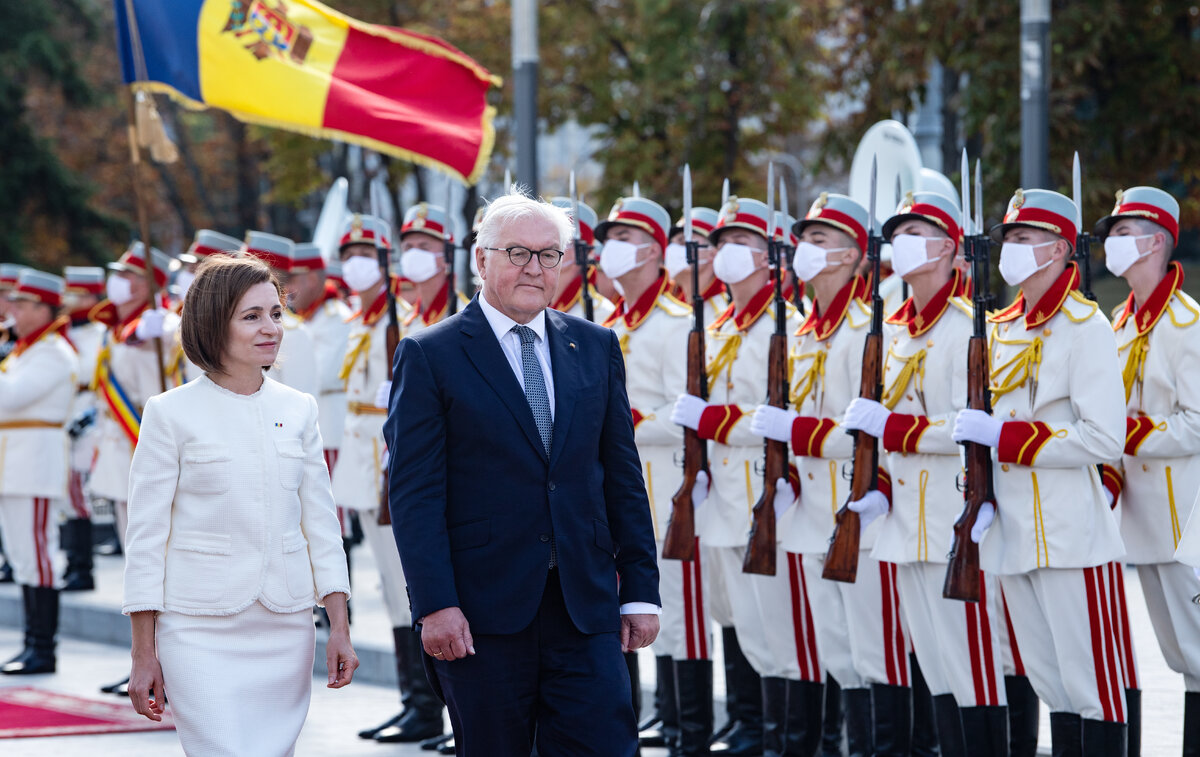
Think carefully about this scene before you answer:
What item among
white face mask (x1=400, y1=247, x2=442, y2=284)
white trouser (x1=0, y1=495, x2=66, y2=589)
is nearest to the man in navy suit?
white face mask (x1=400, y1=247, x2=442, y2=284)

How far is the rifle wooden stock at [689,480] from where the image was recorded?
22.1 feet

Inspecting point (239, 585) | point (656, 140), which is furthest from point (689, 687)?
point (656, 140)

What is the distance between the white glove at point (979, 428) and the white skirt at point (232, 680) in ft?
7.96

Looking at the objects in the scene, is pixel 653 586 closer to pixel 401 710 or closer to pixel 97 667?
pixel 401 710

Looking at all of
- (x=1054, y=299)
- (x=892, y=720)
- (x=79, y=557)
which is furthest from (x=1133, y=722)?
(x=79, y=557)

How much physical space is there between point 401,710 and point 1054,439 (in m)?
3.61

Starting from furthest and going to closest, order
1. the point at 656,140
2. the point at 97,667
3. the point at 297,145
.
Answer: the point at 297,145 → the point at 656,140 → the point at 97,667

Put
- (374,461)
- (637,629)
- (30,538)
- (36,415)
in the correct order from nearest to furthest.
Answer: (637,629), (374,461), (30,538), (36,415)

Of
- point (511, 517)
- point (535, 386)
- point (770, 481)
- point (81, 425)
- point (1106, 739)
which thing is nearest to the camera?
point (511, 517)

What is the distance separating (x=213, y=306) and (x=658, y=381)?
3191 mm

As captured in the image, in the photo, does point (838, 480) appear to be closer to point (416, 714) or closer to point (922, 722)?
point (922, 722)

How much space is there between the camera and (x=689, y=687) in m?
7.03

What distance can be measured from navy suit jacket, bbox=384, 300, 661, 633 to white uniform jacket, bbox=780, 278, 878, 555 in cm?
221

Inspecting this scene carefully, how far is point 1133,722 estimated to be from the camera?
5934 mm
